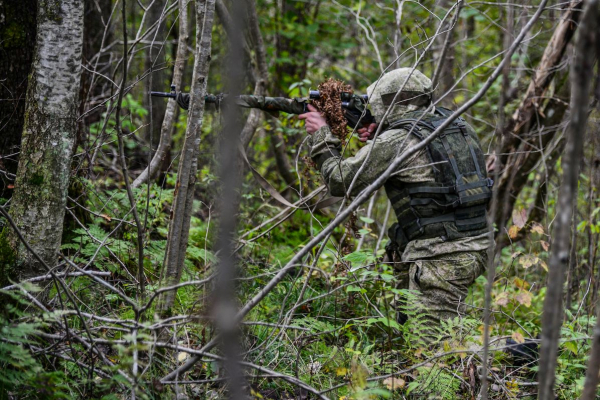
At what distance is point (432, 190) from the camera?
3795mm

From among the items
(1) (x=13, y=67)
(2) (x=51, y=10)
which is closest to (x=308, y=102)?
(2) (x=51, y=10)

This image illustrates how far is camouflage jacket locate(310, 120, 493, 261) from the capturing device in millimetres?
3775

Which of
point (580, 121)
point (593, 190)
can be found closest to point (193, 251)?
point (580, 121)

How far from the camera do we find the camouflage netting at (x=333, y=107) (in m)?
4.07

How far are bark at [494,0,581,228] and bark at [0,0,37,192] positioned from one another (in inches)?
179

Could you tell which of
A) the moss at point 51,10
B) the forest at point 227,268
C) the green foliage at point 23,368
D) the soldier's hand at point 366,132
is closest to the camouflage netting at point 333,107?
the forest at point 227,268

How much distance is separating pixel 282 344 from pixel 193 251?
4.17ft

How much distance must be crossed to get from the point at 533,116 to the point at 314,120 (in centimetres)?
306

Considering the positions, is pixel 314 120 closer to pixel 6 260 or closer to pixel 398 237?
A: pixel 398 237

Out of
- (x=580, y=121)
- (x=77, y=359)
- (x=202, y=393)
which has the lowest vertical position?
(x=202, y=393)

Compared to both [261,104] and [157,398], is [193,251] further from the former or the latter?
[157,398]

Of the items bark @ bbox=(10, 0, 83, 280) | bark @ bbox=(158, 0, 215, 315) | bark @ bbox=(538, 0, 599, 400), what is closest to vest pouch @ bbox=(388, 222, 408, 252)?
bark @ bbox=(158, 0, 215, 315)

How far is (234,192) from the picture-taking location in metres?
1.17

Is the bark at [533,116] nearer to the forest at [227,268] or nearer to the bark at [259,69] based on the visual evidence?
the forest at [227,268]
